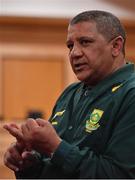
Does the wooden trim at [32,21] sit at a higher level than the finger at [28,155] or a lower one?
higher

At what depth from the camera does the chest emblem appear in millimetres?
1354

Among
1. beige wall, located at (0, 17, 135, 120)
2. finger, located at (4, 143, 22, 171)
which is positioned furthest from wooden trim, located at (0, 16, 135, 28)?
finger, located at (4, 143, 22, 171)

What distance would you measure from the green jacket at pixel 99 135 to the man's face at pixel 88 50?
5 cm

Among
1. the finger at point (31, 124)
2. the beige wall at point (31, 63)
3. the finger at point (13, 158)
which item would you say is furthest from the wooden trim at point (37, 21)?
the finger at point (31, 124)

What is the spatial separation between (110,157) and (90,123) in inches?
5.3

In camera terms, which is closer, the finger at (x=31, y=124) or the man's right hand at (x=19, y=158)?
the finger at (x=31, y=124)

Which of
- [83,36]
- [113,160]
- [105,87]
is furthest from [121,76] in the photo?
[113,160]

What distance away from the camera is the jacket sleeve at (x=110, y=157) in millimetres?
1268

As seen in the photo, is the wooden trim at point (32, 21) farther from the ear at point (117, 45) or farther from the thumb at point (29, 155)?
the thumb at point (29, 155)

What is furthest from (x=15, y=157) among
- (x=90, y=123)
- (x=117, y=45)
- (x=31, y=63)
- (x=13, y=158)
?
(x=31, y=63)

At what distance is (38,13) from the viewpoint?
5.04 metres

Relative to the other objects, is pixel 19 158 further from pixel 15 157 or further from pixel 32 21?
pixel 32 21

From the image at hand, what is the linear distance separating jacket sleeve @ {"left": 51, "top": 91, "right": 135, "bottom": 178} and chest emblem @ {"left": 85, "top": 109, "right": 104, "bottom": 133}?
6cm

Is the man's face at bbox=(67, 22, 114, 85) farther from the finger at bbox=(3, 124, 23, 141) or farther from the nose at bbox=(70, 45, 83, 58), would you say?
the finger at bbox=(3, 124, 23, 141)
